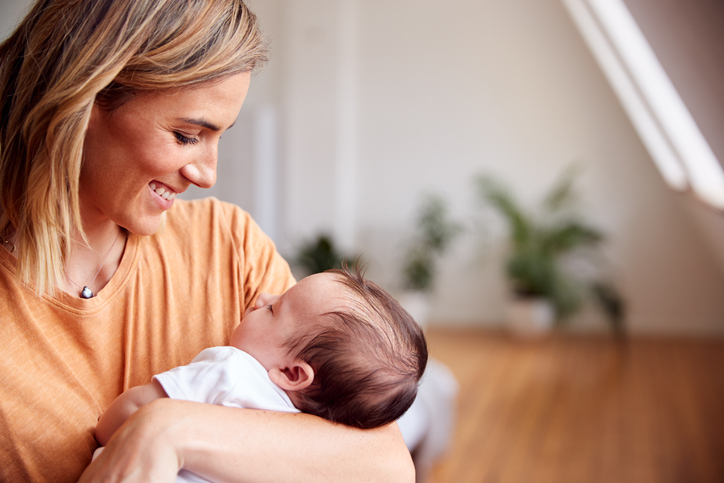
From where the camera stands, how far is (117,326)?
111 centimetres

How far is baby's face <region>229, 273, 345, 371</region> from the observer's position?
41.4 inches

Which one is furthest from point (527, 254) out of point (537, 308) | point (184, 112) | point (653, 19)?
point (184, 112)

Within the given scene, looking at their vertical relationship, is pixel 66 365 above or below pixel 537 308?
above

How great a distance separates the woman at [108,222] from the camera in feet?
2.97

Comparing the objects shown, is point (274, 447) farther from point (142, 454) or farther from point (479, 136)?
point (479, 136)

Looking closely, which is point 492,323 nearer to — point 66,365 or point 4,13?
point 4,13

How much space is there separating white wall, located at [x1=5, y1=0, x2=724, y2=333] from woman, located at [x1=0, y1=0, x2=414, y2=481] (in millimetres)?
4590

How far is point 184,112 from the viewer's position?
99cm

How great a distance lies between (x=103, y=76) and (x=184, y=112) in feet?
0.42

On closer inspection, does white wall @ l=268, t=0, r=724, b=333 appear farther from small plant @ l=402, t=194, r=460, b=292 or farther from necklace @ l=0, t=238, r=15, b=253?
necklace @ l=0, t=238, r=15, b=253

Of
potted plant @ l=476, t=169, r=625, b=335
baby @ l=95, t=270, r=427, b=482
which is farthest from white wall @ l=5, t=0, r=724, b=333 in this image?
baby @ l=95, t=270, r=427, b=482

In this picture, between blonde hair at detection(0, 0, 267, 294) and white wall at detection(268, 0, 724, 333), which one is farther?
white wall at detection(268, 0, 724, 333)

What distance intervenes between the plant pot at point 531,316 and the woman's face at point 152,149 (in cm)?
487

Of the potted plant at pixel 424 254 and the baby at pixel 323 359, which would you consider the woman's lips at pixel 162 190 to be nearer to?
the baby at pixel 323 359
